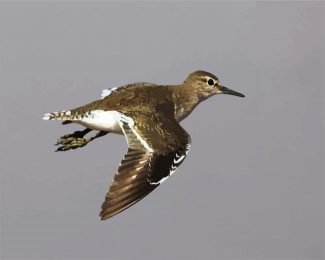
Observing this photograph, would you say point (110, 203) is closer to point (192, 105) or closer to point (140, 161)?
point (140, 161)

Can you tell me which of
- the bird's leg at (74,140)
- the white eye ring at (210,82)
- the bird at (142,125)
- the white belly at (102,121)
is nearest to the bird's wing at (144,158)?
the bird at (142,125)

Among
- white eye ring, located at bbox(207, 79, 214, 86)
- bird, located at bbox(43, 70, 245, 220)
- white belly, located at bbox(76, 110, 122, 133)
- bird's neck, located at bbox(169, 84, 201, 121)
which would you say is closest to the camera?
bird, located at bbox(43, 70, 245, 220)

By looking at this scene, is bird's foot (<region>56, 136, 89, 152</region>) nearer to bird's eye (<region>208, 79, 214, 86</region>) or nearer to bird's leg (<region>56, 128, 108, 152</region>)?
bird's leg (<region>56, 128, 108, 152</region>)

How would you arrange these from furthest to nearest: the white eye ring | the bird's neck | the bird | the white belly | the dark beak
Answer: the dark beak < the white eye ring < the bird's neck < the white belly < the bird

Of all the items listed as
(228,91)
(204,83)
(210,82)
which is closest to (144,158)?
(204,83)

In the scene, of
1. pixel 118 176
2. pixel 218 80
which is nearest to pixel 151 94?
pixel 218 80

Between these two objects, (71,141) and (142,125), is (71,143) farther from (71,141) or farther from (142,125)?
(142,125)

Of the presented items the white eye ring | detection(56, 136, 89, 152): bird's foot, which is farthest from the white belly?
the white eye ring
